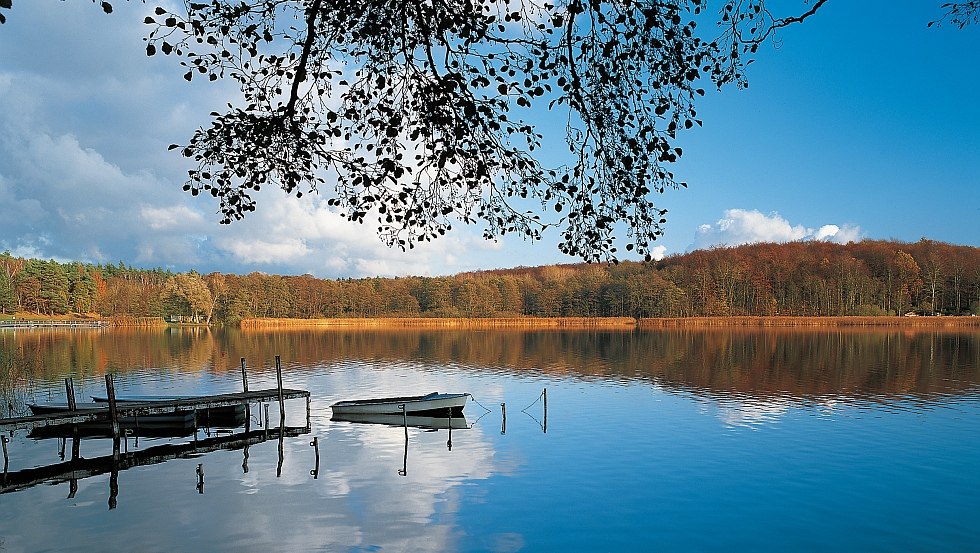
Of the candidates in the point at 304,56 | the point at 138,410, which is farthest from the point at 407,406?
the point at 304,56

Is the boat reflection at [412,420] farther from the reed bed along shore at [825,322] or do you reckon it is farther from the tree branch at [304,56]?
the reed bed along shore at [825,322]

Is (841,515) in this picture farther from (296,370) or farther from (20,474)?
(296,370)

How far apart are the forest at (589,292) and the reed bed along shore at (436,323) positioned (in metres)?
7.44

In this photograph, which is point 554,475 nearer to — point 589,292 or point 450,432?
point 450,432

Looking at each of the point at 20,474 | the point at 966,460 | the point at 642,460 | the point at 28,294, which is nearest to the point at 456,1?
the point at 642,460

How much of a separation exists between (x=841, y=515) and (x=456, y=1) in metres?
13.5

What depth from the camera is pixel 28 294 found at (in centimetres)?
13025

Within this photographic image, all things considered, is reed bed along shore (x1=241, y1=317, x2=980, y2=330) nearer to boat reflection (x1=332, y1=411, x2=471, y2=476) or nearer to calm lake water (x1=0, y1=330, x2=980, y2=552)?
calm lake water (x1=0, y1=330, x2=980, y2=552)

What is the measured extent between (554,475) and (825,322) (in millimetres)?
104370

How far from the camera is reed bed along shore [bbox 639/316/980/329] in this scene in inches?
4240

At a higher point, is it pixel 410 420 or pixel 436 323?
pixel 436 323

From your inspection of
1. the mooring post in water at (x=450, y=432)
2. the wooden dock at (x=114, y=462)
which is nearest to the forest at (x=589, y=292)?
the mooring post in water at (x=450, y=432)

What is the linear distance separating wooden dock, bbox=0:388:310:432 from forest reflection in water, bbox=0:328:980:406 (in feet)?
27.6

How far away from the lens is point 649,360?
50.9 m
